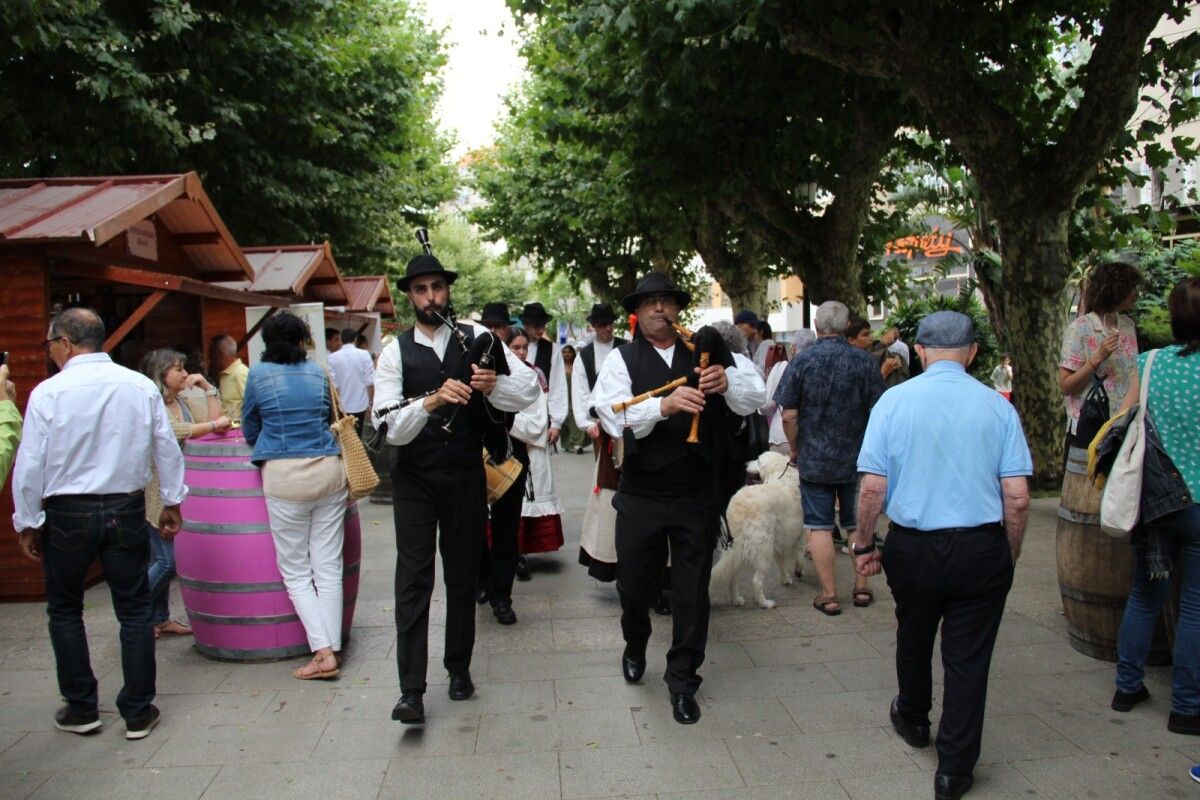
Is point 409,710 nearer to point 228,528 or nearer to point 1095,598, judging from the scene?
point 228,528

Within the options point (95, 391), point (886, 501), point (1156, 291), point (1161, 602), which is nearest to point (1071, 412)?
point (1161, 602)

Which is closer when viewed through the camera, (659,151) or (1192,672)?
(1192,672)

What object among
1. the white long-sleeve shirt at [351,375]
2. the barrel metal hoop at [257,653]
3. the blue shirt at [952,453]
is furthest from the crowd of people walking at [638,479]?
the white long-sleeve shirt at [351,375]

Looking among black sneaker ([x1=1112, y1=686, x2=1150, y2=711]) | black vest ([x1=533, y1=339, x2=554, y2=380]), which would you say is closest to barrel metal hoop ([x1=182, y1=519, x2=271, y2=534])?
black vest ([x1=533, y1=339, x2=554, y2=380])

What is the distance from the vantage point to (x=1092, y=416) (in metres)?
5.20

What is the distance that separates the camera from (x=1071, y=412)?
5.93 meters

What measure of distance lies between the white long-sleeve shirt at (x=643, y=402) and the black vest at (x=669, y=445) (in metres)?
0.05

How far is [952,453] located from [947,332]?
515mm

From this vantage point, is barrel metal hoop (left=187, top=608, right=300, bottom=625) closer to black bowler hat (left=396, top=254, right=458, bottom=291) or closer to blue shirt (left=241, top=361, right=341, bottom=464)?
blue shirt (left=241, top=361, right=341, bottom=464)

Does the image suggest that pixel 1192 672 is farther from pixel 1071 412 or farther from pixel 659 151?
pixel 659 151

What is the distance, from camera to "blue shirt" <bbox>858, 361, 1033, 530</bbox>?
3717 millimetres

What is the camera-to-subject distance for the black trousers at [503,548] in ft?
21.1

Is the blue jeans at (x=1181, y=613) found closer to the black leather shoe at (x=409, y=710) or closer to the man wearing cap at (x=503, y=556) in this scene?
the black leather shoe at (x=409, y=710)

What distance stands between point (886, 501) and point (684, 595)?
1066 mm
